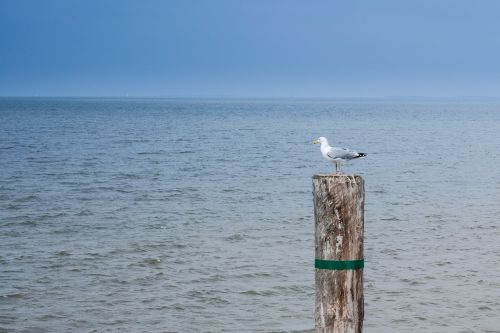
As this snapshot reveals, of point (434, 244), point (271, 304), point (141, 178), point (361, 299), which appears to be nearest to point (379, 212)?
point (434, 244)

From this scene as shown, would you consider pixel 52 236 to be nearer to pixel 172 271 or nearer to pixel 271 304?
pixel 172 271

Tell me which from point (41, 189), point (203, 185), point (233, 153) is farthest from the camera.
A: point (233, 153)

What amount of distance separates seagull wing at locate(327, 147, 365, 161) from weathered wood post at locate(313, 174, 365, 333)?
12.8ft

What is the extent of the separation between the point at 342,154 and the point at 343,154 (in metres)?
0.02

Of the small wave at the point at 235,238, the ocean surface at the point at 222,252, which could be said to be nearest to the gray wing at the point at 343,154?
the ocean surface at the point at 222,252

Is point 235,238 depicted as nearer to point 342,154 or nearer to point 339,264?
point 342,154

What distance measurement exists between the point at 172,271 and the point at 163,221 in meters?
6.07

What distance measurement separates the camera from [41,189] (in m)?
29.2

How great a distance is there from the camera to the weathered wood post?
6.86m

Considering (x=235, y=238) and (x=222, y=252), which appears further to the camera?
(x=235, y=238)

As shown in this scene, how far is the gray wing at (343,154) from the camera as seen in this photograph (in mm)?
10852

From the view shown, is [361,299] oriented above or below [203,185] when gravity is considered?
above

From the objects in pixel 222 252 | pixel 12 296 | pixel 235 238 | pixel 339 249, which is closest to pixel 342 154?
pixel 339 249

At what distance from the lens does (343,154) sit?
10.9 metres
